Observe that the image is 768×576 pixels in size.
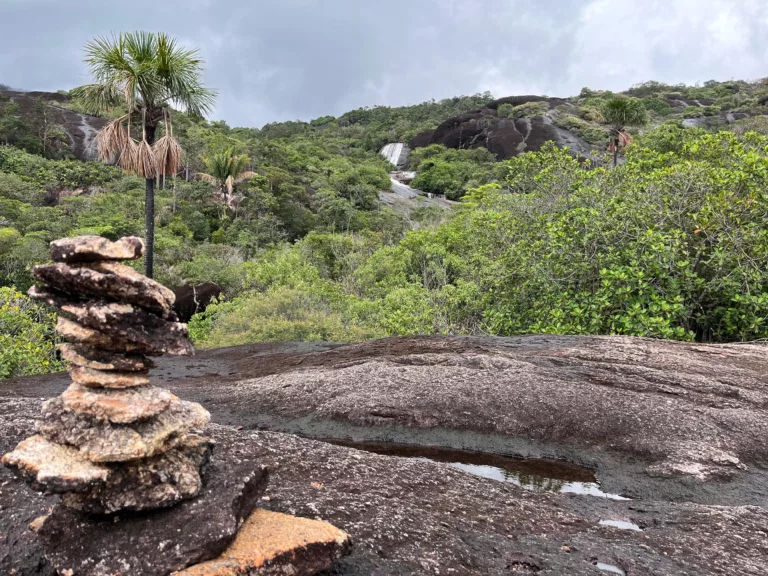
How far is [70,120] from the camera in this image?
4547cm

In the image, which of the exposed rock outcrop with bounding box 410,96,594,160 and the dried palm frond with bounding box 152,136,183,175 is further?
the exposed rock outcrop with bounding box 410,96,594,160

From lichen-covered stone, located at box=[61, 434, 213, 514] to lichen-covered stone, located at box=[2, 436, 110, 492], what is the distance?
0.29 feet

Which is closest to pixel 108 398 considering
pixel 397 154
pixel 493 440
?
pixel 493 440

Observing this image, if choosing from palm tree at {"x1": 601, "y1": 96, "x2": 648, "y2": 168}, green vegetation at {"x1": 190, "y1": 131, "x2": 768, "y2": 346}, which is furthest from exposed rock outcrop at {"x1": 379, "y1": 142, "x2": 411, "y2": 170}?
green vegetation at {"x1": 190, "y1": 131, "x2": 768, "y2": 346}

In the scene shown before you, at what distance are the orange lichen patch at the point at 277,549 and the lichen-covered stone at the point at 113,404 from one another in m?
0.80

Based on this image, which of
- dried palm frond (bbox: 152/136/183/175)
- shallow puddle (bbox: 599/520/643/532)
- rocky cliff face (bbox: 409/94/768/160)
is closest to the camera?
shallow puddle (bbox: 599/520/643/532)

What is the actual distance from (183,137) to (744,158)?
41829 millimetres

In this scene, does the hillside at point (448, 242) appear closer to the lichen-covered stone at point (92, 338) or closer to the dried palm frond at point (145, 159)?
the dried palm frond at point (145, 159)

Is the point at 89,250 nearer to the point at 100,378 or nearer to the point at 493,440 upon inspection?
the point at 100,378

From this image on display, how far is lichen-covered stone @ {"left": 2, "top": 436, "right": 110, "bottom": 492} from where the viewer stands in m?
2.52

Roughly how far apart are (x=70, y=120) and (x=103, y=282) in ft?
169

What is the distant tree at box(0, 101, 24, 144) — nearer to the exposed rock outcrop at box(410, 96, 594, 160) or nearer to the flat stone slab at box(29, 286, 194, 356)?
the exposed rock outcrop at box(410, 96, 594, 160)

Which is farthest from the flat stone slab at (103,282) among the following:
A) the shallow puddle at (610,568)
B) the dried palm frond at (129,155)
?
the dried palm frond at (129,155)

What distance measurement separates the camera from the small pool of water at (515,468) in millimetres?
4641
